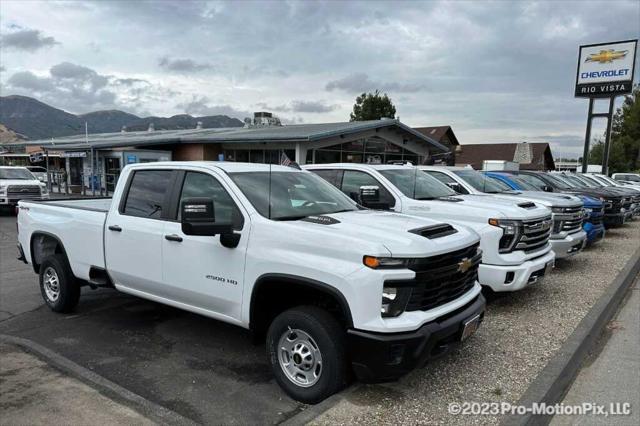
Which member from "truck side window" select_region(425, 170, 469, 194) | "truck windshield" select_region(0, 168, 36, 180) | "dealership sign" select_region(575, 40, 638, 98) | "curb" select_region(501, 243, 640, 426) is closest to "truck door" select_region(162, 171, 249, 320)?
"curb" select_region(501, 243, 640, 426)

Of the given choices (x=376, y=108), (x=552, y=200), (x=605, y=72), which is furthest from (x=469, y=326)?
(x=376, y=108)

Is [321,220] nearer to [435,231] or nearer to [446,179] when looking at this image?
[435,231]

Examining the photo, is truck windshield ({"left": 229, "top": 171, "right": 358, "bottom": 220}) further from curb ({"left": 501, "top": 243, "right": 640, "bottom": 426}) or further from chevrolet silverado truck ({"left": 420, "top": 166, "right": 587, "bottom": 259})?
chevrolet silverado truck ({"left": 420, "top": 166, "right": 587, "bottom": 259})

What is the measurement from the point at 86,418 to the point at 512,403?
3.05 meters

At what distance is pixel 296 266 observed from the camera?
3.45m

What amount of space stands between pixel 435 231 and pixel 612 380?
7.39ft

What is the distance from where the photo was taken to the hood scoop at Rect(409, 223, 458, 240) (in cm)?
361

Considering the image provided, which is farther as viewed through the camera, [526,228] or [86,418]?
[526,228]

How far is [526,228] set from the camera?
5.88m

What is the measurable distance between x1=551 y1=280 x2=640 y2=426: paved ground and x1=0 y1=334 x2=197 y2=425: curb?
2811mm

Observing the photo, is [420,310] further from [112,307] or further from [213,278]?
[112,307]

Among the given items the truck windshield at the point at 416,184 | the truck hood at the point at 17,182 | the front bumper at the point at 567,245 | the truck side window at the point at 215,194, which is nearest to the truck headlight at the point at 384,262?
the truck side window at the point at 215,194

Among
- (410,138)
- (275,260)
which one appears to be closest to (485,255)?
(275,260)

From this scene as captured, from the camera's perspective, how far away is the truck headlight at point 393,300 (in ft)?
10.5
